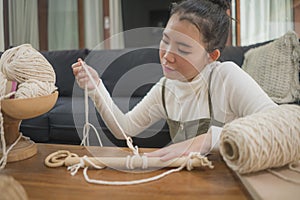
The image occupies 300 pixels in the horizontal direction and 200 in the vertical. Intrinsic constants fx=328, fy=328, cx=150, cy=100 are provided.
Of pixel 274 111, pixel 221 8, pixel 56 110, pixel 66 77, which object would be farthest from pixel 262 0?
pixel 274 111

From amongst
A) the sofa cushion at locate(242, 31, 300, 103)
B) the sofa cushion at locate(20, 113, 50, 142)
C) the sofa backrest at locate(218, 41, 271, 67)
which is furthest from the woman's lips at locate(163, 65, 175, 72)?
the sofa backrest at locate(218, 41, 271, 67)

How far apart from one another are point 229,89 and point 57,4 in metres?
2.97

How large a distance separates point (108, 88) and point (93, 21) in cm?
229

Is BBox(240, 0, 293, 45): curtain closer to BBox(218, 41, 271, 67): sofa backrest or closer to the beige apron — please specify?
BBox(218, 41, 271, 67): sofa backrest

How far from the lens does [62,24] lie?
11.1ft

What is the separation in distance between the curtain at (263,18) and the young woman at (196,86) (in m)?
2.15

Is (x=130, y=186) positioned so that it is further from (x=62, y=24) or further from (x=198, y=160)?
(x=62, y=24)

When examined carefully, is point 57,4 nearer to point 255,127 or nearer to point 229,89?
point 229,89

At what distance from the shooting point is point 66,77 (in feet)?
6.92

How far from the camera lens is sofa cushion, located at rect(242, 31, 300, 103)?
57.4 inches

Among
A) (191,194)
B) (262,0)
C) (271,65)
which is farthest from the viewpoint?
(262,0)

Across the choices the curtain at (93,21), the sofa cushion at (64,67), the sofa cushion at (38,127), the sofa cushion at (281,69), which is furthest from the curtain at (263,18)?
the sofa cushion at (38,127)

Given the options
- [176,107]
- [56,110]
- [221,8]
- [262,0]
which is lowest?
[56,110]

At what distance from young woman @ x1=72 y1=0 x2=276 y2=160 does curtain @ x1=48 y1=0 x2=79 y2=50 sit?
2.70 meters
